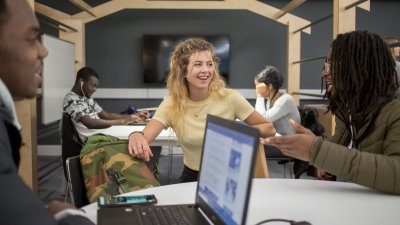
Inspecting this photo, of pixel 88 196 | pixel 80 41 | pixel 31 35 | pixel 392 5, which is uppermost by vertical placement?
pixel 392 5

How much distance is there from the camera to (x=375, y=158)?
130 centimetres

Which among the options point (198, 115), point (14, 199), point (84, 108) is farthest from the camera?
point (84, 108)

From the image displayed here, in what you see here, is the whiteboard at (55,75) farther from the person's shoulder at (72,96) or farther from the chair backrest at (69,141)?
the chair backrest at (69,141)

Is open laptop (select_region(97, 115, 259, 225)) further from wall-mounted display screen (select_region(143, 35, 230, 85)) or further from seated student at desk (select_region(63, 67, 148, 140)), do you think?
wall-mounted display screen (select_region(143, 35, 230, 85))

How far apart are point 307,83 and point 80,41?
3.61m

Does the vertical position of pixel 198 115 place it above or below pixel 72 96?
below

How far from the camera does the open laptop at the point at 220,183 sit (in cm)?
81

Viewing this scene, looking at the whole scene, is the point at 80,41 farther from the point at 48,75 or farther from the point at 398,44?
the point at 398,44

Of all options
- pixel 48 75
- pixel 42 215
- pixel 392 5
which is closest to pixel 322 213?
pixel 42 215

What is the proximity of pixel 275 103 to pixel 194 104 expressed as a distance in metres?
1.87

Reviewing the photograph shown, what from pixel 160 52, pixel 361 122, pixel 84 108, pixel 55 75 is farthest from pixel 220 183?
pixel 160 52

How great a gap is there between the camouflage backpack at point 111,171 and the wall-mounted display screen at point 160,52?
4934mm

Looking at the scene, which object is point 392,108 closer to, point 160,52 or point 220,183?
point 220,183

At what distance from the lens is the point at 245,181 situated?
0.80 metres
